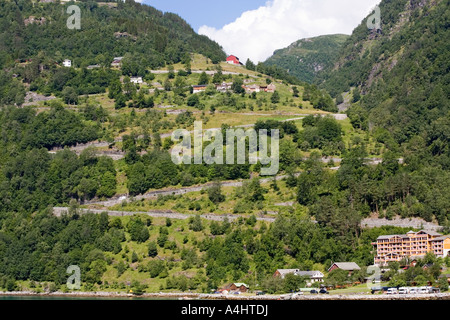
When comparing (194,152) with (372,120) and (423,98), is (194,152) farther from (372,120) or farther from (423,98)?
(423,98)

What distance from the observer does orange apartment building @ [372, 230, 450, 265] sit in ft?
303

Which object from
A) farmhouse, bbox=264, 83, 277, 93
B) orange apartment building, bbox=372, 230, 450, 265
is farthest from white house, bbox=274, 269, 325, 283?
farmhouse, bbox=264, 83, 277, 93

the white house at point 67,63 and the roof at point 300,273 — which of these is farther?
the white house at point 67,63

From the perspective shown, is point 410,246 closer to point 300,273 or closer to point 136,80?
point 300,273

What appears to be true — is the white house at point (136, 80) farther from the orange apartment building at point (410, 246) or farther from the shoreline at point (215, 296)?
the orange apartment building at point (410, 246)

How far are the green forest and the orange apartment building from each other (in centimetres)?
148

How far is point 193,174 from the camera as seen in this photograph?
119625mm

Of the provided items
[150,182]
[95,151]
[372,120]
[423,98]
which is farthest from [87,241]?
[423,98]

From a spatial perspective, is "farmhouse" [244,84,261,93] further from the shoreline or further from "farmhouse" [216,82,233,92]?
the shoreline

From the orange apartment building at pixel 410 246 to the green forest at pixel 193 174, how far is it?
4.85 ft

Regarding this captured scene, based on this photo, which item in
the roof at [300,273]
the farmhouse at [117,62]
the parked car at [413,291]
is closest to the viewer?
the parked car at [413,291]

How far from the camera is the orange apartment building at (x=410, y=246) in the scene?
92.2 meters

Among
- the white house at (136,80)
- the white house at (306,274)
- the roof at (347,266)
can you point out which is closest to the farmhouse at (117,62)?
the white house at (136,80)

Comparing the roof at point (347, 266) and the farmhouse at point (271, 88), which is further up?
the farmhouse at point (271, 88)
